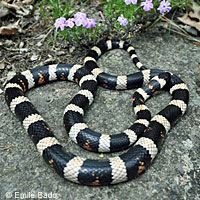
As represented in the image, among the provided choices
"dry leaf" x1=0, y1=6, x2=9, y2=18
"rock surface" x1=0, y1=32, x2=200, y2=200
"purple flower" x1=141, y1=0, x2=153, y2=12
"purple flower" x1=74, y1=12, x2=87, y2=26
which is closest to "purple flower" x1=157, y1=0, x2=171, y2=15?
"purple flower" x1=141, y1=0, x2=153, y2=12

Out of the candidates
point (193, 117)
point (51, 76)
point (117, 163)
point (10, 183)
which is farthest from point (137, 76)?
point (10, 183)

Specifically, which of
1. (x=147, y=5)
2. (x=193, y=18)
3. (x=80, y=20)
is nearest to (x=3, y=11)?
(x=80, y=20)

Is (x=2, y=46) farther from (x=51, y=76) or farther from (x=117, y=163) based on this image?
(x=117, y=163)

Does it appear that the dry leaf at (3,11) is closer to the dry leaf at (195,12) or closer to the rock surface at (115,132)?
the rock surface at (115,132)

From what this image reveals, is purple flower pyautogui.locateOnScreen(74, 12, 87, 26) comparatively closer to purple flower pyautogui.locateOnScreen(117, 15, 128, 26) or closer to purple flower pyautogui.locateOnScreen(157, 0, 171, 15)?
purple flower pyautogui.locateOnScreen(117, 15, 128, 26)

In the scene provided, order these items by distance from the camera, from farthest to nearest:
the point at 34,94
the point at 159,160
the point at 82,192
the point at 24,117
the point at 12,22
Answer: the point at 12,22 < the point at 34,94 < the point at 24,117 < the point at 159,160 < the point at 82,192

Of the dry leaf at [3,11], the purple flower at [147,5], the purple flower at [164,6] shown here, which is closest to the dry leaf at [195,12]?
the purple flower at [164,6]
